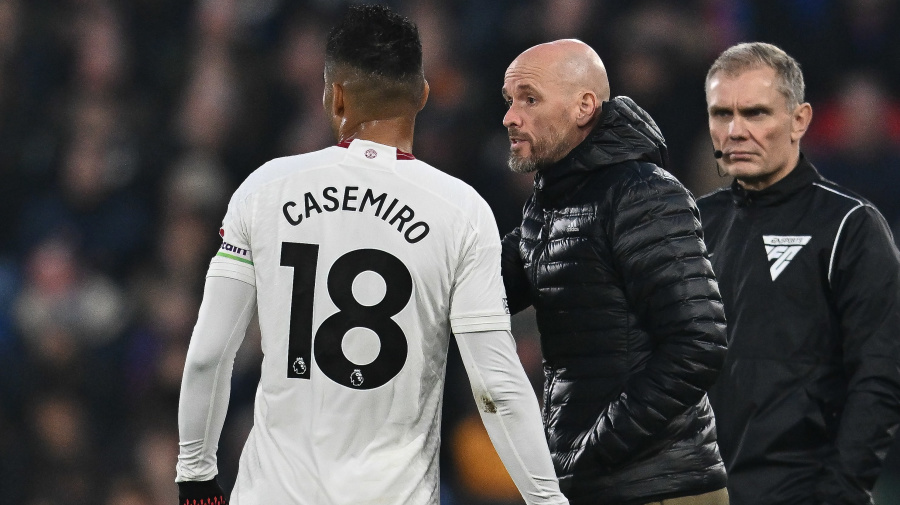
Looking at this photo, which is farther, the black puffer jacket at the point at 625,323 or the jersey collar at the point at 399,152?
the black puffer jacket at the point at 625,323

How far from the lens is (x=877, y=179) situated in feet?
18.7

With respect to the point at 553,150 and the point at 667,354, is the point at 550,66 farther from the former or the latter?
the point at 667,354

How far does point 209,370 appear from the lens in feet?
7.61

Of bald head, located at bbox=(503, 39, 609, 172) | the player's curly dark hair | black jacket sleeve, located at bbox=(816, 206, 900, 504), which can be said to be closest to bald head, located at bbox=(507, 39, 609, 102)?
bald head, located at bbox=(503, 39, 609, 172)

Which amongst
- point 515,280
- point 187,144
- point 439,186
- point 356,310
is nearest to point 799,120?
point 515,280

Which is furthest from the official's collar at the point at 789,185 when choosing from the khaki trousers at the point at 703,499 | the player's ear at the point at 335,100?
the player's ear at the point at 335,100

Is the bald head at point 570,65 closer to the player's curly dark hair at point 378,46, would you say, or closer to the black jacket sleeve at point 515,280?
the black jacket sleeve at point 515,280

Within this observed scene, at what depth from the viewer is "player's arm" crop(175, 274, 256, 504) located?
2.30 metres

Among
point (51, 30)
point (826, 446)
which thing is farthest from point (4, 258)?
point (826, 446)

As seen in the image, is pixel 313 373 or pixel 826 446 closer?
pixel 313 373

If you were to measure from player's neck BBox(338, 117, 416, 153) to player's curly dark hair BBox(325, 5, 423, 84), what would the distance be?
9 centimetres

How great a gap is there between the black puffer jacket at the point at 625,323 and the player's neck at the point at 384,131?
511 millimetres

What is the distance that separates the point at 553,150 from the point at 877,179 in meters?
3.46

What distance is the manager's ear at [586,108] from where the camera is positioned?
2.84 metres
